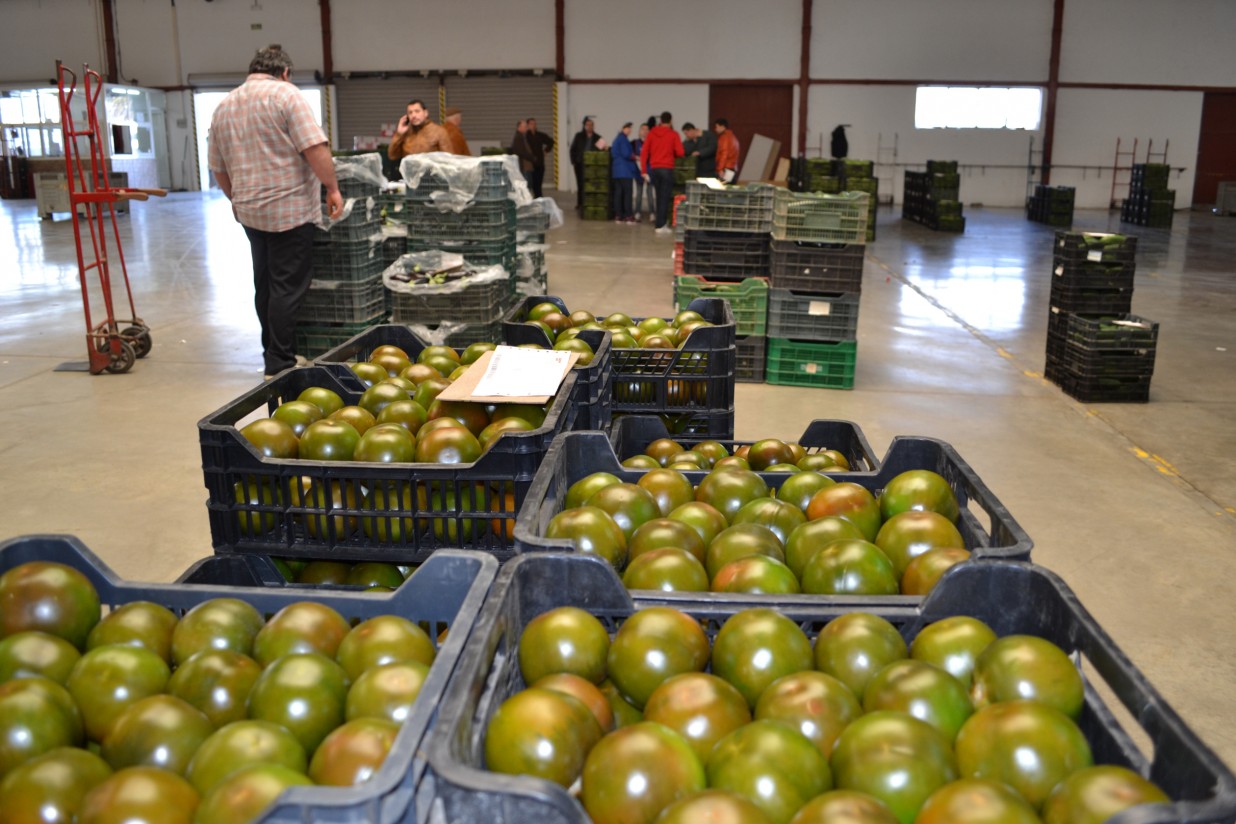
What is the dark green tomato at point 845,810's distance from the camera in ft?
3.85

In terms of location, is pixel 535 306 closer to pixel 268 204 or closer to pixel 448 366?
pixel 448 366

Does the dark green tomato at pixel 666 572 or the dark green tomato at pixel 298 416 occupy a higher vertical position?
the dark green tomato at pixel 298 416

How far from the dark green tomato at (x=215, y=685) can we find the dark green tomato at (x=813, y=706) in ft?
2.48

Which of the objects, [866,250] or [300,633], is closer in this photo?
[300,633]

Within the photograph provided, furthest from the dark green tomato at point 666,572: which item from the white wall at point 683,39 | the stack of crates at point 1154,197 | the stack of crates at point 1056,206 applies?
the white wall at point 683,39

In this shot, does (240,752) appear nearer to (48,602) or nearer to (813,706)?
(48,602)

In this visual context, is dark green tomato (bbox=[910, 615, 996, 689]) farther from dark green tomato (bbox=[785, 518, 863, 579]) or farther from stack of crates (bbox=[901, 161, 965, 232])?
stack of crates (bbox=[901, 161, 965, 232])

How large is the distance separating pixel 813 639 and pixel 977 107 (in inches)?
930

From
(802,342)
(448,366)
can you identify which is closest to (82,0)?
(802,342)

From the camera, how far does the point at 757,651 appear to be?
Answer: 1.59 meters

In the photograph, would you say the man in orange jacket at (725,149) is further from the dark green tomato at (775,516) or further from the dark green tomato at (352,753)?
the dark green tomato at (352,753)

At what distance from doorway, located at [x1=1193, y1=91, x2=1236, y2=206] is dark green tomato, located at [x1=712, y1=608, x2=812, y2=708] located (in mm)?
24688

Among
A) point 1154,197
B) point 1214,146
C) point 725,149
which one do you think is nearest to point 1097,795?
point 725,149

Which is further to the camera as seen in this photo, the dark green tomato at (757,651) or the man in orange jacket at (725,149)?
the man in orange jacket at (725,149)
